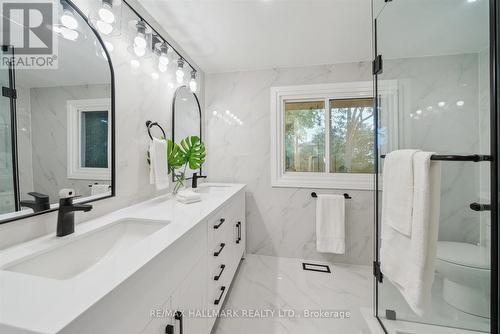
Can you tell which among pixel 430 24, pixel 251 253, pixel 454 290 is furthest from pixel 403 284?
pixel 251 253

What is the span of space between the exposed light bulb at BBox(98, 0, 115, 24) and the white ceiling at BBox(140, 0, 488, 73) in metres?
0.46

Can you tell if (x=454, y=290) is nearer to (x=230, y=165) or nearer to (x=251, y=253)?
(x=251, y=253)

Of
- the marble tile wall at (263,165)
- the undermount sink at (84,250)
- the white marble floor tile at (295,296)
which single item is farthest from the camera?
the marble tile wall at (263,165)

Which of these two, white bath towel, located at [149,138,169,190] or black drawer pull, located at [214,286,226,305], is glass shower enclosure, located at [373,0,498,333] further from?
white bath towel, located at [149,138,169,190]

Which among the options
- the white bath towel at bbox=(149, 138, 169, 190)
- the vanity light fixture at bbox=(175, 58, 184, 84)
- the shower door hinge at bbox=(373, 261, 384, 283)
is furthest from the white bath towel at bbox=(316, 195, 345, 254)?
the vanity light fixture at bbox=(175, 58, 184, 84)

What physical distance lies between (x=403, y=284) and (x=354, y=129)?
1623 mm

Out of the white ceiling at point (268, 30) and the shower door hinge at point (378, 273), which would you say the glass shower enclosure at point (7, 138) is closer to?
the white ceiling at point (268, 30)

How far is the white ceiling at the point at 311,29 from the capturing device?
111 centimetres

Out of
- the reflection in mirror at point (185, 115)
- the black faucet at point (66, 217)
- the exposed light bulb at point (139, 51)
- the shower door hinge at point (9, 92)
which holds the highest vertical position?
the exposed light bulb at point (139, 51)

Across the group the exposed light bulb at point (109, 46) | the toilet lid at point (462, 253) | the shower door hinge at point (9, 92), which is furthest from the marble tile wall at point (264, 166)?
the shower door hinge at point (9, 92)

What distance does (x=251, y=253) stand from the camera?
98.5 inches

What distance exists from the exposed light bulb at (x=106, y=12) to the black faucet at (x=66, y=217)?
3.10ft

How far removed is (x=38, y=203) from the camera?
818 mm

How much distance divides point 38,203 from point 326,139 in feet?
7.78
